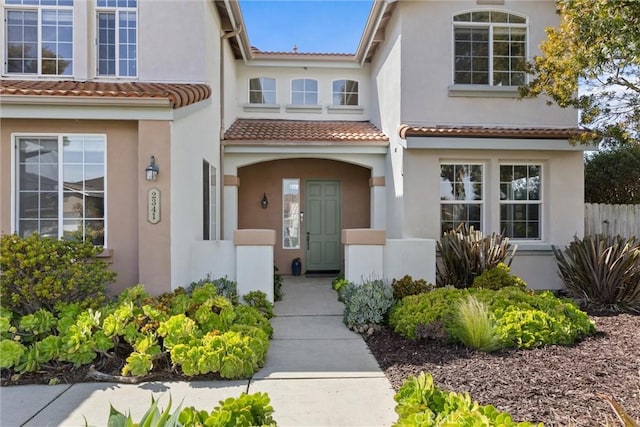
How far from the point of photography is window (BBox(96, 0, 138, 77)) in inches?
366

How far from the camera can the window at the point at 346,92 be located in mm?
14539

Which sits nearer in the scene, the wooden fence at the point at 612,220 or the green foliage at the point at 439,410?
the green foliage at the point at 439,410

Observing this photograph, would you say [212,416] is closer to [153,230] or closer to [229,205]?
[153,230]

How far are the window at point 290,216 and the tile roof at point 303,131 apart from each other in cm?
180

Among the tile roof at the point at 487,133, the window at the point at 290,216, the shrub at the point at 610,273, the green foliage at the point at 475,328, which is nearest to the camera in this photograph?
the green foliage at the point at 475,328

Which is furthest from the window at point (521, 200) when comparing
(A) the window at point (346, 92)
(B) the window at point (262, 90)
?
(B) the window at point (262, 90)

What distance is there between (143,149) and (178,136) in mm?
693

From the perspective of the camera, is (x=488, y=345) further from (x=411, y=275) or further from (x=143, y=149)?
(x=143, y=149)

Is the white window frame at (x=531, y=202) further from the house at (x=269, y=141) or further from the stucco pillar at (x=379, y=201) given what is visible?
the stucco pillar at (x=379, y=201)

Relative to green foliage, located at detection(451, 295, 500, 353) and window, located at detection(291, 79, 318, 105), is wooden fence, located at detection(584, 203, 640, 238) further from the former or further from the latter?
window, located at detection(291, 79, 318, 105)

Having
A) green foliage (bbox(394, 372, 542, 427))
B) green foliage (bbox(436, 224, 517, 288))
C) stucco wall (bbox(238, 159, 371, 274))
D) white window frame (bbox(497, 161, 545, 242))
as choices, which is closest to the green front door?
stucco wall (bbox(238, 159, 371, 274))

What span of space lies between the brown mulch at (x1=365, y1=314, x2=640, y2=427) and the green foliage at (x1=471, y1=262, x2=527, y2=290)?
85.7 inches

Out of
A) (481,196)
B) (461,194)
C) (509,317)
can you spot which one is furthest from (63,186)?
(481,196)

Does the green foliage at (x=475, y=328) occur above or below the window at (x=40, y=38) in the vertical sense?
below
